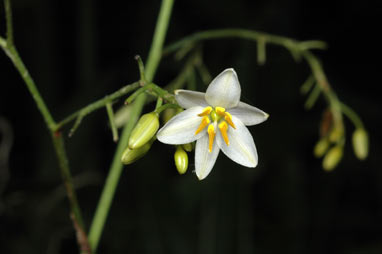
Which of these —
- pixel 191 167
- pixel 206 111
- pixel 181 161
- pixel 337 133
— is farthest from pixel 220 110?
pixel 191 167

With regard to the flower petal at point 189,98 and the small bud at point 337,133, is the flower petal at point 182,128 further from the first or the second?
the small bud at point 337,133

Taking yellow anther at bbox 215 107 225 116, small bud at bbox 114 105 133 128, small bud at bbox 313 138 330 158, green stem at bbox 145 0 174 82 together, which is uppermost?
green stem at bbox 145 0 174 82

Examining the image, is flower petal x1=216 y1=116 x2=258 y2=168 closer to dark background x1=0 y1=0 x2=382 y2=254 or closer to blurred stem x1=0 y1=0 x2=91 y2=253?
blurred stem x1=0 y1=0 x2=91 y2=253

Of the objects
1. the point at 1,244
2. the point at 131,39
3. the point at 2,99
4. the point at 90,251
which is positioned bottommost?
the point at 90,251

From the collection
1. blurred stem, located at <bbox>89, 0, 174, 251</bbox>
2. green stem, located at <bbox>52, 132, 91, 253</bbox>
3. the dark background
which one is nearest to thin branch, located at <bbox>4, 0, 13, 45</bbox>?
green stem, located at <bbox>52, 132, 91, 253</bbox>

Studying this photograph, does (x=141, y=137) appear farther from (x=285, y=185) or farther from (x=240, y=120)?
(x=285, y=185)

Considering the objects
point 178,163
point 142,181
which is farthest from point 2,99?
point 178,163
